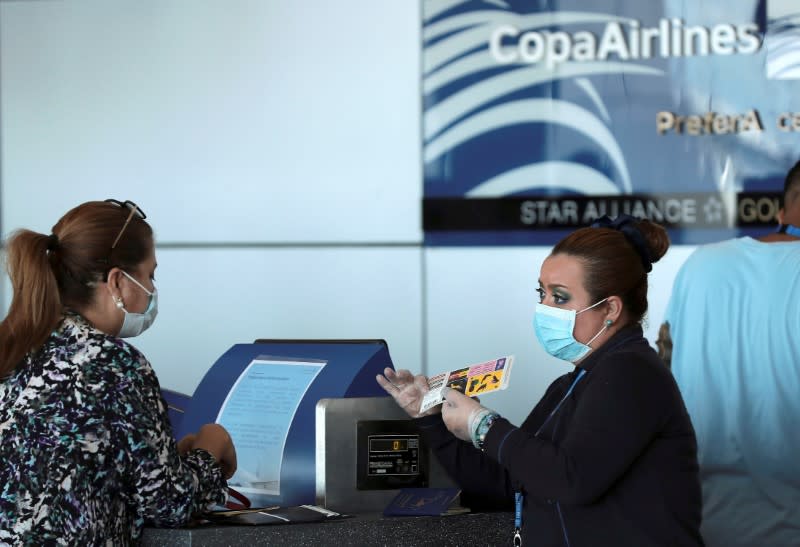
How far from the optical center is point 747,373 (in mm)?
3025

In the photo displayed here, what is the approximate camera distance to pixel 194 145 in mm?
4543

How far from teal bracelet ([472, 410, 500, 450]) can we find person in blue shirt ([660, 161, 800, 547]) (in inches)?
49.8

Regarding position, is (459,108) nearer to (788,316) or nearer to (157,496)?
(788,316)

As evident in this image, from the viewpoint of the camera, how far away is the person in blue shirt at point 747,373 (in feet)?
9.80

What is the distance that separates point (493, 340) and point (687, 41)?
1.37 metres

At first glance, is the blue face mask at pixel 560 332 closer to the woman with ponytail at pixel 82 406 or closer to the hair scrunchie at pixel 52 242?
the woman with ponytail at pixel 82 406

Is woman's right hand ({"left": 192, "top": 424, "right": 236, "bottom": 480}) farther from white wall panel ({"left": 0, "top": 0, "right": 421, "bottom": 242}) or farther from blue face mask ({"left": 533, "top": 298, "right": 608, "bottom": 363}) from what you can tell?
white wall panel ({"left": 0, "top": 0, "right": 421, "bottom": 242})

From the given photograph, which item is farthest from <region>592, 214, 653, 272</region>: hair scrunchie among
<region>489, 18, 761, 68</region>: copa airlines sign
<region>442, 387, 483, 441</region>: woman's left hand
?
<region>489, 18, 761, 68</region>: copa airlines sign

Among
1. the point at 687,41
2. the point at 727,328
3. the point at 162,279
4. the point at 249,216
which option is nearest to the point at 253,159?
the point at 249,216

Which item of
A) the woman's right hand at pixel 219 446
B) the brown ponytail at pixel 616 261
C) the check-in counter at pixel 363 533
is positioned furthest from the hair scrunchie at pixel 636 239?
the woman's right hand at pixel 219 446

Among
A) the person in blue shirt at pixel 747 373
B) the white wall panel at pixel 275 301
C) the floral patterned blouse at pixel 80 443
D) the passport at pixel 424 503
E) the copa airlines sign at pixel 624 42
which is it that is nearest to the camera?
the floral patterned blouse at pixel 80 443

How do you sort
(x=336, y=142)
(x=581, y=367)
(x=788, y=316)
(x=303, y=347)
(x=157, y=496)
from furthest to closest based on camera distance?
1. (x=336, y=142)
2. (x=788, y=316)
3. (x=303, y=347)
4. (x=581, y=367)
5. (x=157, y=496)

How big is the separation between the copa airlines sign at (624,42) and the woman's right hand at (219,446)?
2.51 m

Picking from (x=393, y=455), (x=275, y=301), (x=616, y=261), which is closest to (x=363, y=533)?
(x=393, y=455)
